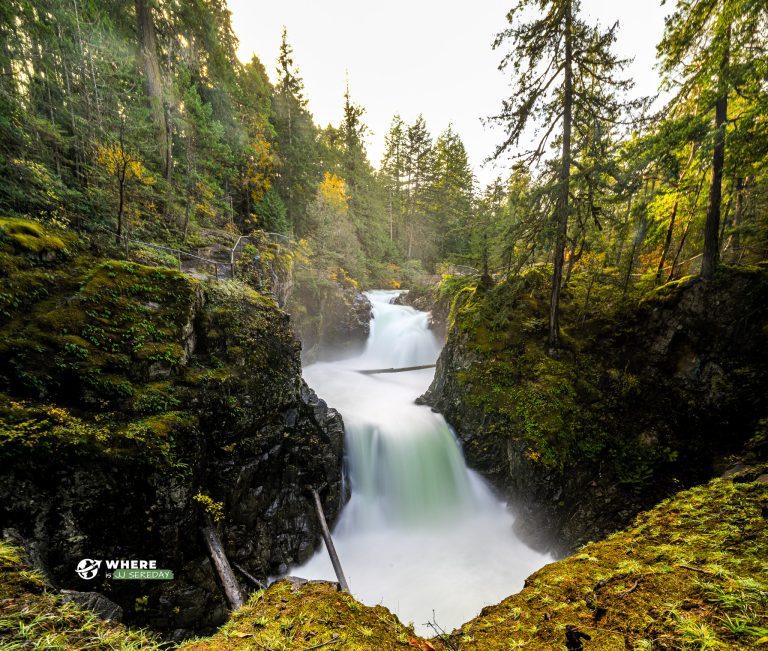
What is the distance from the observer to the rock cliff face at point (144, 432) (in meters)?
3.81

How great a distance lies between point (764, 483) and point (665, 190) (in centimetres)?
776

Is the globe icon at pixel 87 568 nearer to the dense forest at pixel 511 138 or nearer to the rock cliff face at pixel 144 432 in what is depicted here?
the rock cliff face at pixel 144 432

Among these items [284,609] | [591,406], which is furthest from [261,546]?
[591,406]

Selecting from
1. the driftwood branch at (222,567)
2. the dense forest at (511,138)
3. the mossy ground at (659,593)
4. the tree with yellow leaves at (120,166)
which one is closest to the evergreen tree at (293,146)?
the dense forest at (511,138)

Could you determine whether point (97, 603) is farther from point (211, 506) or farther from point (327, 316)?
point (327, 316)

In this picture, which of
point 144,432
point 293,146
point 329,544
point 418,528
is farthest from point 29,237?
point 293,146

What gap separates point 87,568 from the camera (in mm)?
3805

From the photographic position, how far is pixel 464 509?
809 cm

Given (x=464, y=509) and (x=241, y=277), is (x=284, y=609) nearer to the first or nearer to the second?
(x=464, y=509)

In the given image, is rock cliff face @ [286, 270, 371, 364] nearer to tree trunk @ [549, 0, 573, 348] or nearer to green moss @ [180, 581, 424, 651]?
tree trunk @ [549, 0, 573, 348]

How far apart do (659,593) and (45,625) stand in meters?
3.80

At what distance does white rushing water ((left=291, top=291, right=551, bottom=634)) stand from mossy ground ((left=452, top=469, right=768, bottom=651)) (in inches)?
177

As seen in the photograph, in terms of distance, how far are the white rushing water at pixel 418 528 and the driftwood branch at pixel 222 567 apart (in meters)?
2.44

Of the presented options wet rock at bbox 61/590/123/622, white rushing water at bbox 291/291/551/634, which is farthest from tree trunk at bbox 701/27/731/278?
wet rock at bbox 61/590/123/622
